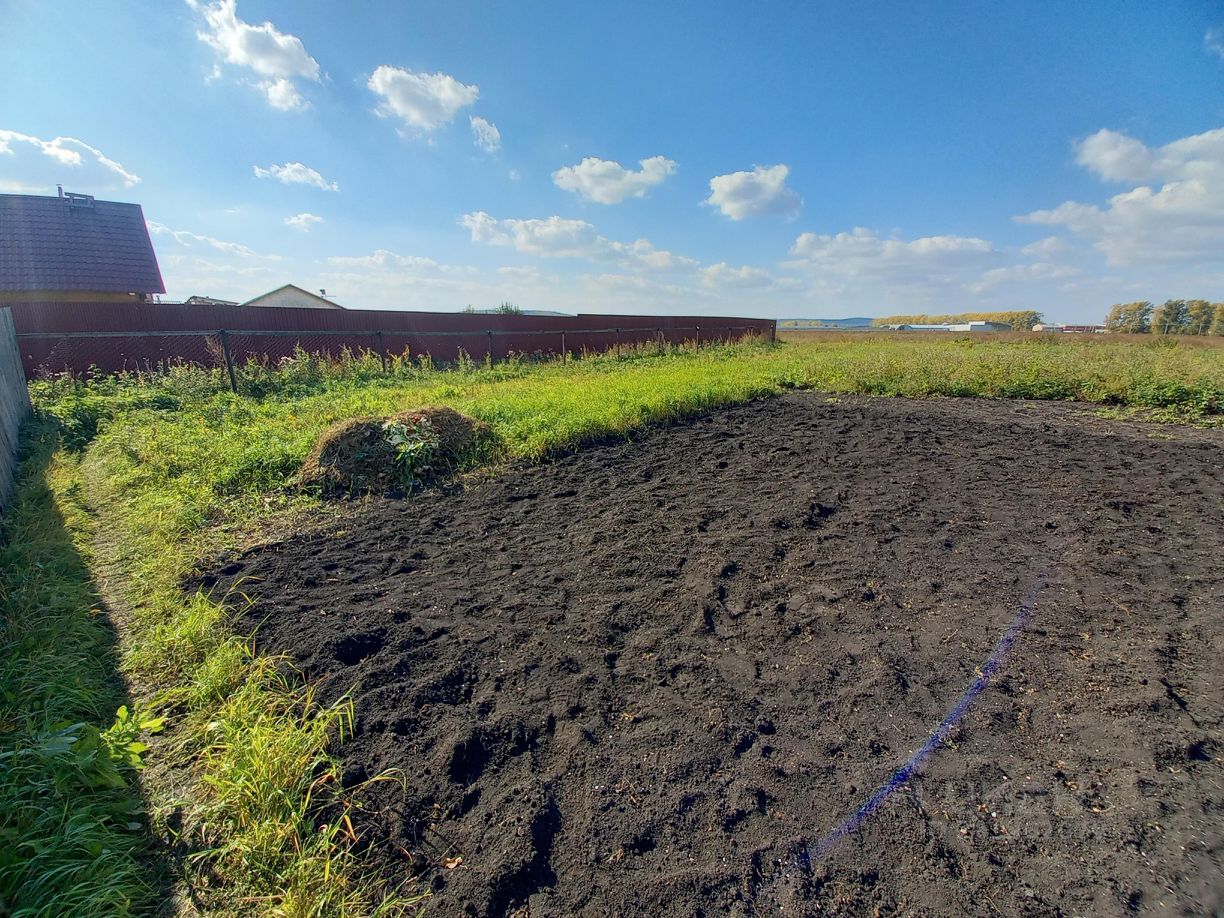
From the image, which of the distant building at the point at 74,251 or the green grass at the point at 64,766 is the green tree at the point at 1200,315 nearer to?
the green grass at the point at 64,766

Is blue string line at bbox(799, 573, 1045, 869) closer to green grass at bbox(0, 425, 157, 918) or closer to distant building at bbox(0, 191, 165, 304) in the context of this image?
green grass at bbox(0, 425, 157, 918)

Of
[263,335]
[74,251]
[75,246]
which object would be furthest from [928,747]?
[75,246]

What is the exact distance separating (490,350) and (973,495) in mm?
13552

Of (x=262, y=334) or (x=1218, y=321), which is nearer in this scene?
(x=262, y=334)

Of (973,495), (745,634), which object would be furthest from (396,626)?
(973,495)

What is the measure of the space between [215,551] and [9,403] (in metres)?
5.21

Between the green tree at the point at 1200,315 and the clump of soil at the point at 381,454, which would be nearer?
the clump of soil at the point at 381,454

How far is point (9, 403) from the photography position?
227 inches

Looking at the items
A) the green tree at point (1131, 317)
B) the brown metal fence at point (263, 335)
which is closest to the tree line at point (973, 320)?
the green tree at point (1131, 317)

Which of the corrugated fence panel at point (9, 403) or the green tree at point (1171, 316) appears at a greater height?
the green tree at point (1171, 316)

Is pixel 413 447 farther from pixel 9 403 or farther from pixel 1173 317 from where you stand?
pixel 1173 317

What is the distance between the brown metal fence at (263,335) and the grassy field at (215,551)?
1147 mm

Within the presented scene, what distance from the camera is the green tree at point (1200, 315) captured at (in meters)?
40.8

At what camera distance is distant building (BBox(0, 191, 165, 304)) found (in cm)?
1574
